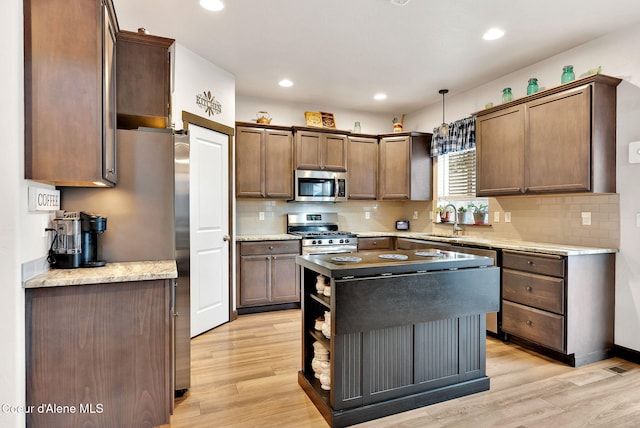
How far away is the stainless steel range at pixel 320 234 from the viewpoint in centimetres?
461

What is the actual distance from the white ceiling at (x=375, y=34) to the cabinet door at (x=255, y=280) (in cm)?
216

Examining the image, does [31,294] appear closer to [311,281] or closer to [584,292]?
[311,281]

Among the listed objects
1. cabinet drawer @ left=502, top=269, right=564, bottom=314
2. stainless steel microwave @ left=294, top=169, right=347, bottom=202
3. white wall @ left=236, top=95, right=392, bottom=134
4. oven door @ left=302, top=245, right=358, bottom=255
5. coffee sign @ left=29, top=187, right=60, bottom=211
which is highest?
white wall @ left=236, top=95, right=392, bottom=134

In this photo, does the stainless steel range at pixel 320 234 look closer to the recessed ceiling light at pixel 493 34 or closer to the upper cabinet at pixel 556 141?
the upper cabinet at pixel 556 141

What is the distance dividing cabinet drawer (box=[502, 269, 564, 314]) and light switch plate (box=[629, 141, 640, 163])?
1.14m

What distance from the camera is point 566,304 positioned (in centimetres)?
284

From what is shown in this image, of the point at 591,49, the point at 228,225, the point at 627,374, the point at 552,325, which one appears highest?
the point at 591,49

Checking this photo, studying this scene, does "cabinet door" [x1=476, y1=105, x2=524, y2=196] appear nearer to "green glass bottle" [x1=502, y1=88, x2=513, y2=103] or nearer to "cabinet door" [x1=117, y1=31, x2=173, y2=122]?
"green glass bottle" [x1=502, y1=88, x2=513, y2=103]

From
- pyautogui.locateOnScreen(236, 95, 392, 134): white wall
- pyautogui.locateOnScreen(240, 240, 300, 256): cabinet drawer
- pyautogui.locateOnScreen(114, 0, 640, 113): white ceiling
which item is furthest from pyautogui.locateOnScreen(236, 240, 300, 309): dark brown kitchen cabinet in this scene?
pyautogui.locateOnScreen(114, 0, 640, 113): white ceiling

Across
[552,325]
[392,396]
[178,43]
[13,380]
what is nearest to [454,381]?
[392,396]

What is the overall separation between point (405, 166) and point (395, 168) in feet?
0.48

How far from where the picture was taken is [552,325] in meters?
2.93

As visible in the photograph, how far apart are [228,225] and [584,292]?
11.2 ft

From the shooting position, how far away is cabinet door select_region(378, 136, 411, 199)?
5.18m
